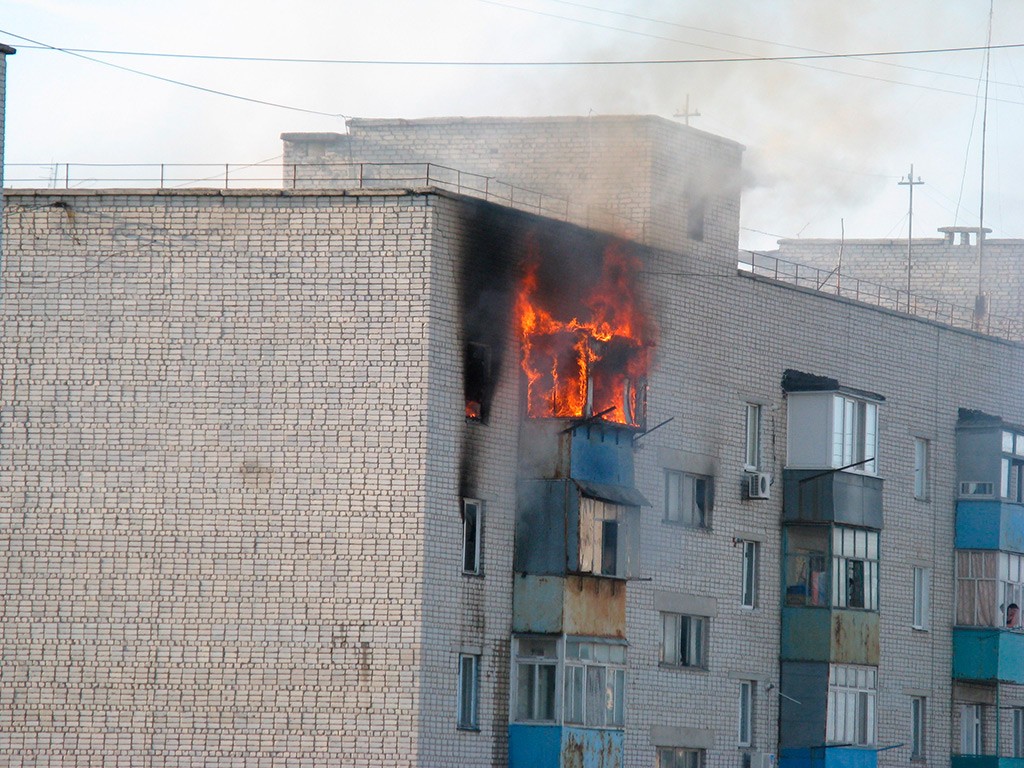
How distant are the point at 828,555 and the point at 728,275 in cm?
559

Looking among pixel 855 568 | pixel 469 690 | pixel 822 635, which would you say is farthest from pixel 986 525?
pixel 469 690

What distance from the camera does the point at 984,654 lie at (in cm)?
4275

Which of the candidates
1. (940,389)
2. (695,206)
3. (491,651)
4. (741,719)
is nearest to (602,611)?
(491,651)

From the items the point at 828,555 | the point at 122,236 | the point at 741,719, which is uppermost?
the point at 122,236

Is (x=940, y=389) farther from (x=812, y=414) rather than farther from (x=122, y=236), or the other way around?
(x=122, y=236)

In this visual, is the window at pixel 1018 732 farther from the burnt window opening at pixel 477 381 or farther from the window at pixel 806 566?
the burnt window opening at pixel 477 381

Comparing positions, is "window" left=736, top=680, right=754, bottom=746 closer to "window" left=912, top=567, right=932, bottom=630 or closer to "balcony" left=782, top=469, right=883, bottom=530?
"balcony" left=782, top=469, right=883, bottom=530

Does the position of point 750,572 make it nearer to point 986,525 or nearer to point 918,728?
point 918,728

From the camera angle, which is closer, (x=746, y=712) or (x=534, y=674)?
(x=534, y=674)

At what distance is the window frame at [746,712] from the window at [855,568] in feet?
7.55

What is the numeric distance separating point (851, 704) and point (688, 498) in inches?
220

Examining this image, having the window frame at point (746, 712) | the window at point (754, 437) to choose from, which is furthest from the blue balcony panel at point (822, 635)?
the window at point (754, 437)

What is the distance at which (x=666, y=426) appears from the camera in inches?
1438

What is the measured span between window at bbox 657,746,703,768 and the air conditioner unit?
15.6 feet
